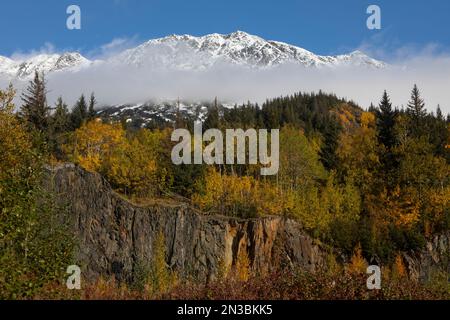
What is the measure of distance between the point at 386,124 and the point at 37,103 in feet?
157

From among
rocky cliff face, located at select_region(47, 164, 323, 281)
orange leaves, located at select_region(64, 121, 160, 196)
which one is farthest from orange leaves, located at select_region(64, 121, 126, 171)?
rocky cliff face, located at select_region(47, 164, 323, 281)

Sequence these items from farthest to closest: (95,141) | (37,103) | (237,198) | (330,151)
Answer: (330,151) → (95,141) → (37,103) → (237,198)

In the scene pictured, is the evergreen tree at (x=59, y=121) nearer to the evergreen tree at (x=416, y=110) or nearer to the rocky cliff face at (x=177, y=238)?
the rocky cliff face at (x=177, y=238)

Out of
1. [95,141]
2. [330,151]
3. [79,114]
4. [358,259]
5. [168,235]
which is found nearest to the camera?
[168,235]

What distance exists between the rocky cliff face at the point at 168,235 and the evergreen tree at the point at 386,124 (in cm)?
2445

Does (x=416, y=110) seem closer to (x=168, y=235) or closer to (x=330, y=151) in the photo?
(x=330, y=151)

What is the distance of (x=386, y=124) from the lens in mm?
71938

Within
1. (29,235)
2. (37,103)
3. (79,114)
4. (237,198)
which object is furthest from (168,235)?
(79,114)

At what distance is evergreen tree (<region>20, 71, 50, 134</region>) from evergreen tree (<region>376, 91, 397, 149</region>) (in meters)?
45.5

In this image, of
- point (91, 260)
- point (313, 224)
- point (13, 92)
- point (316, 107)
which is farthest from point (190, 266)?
point (316, 107)

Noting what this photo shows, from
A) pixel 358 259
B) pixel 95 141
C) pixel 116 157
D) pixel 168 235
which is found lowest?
pixel 358 259

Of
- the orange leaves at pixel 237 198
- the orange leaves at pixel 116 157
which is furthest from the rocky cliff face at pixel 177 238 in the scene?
the orange leaves at pixel 116 157

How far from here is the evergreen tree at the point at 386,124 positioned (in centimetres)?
7000

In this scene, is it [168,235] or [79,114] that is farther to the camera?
[79,114]
